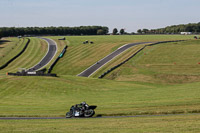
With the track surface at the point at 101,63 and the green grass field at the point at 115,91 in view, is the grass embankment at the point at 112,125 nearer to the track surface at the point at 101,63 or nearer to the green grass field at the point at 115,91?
the green grass field at the point at 115,91

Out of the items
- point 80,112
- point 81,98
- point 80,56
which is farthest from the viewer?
point 80,56

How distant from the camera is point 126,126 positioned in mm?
24875

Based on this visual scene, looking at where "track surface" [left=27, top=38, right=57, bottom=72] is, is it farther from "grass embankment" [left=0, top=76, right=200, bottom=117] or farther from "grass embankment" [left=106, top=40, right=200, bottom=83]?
"grass embankment" [left=106, top=40, right=200, bottom=83]

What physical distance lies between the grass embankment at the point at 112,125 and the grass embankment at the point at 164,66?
39.3m

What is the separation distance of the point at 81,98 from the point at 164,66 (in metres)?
40.0

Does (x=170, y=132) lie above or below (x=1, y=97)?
above

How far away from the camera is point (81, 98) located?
143 ft

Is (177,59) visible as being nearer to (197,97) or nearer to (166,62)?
(166,62)

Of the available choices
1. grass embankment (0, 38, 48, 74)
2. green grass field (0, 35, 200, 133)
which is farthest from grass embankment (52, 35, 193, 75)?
grass embankment (0, 38, 48, 74)

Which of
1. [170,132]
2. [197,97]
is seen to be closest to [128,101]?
[197,97]

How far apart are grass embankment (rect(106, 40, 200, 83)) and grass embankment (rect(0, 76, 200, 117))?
39.7ft

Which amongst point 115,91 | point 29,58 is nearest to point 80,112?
point 115,91

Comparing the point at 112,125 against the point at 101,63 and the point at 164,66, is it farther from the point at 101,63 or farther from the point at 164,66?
the point at 101,63

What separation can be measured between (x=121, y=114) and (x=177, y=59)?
56.9 meters
